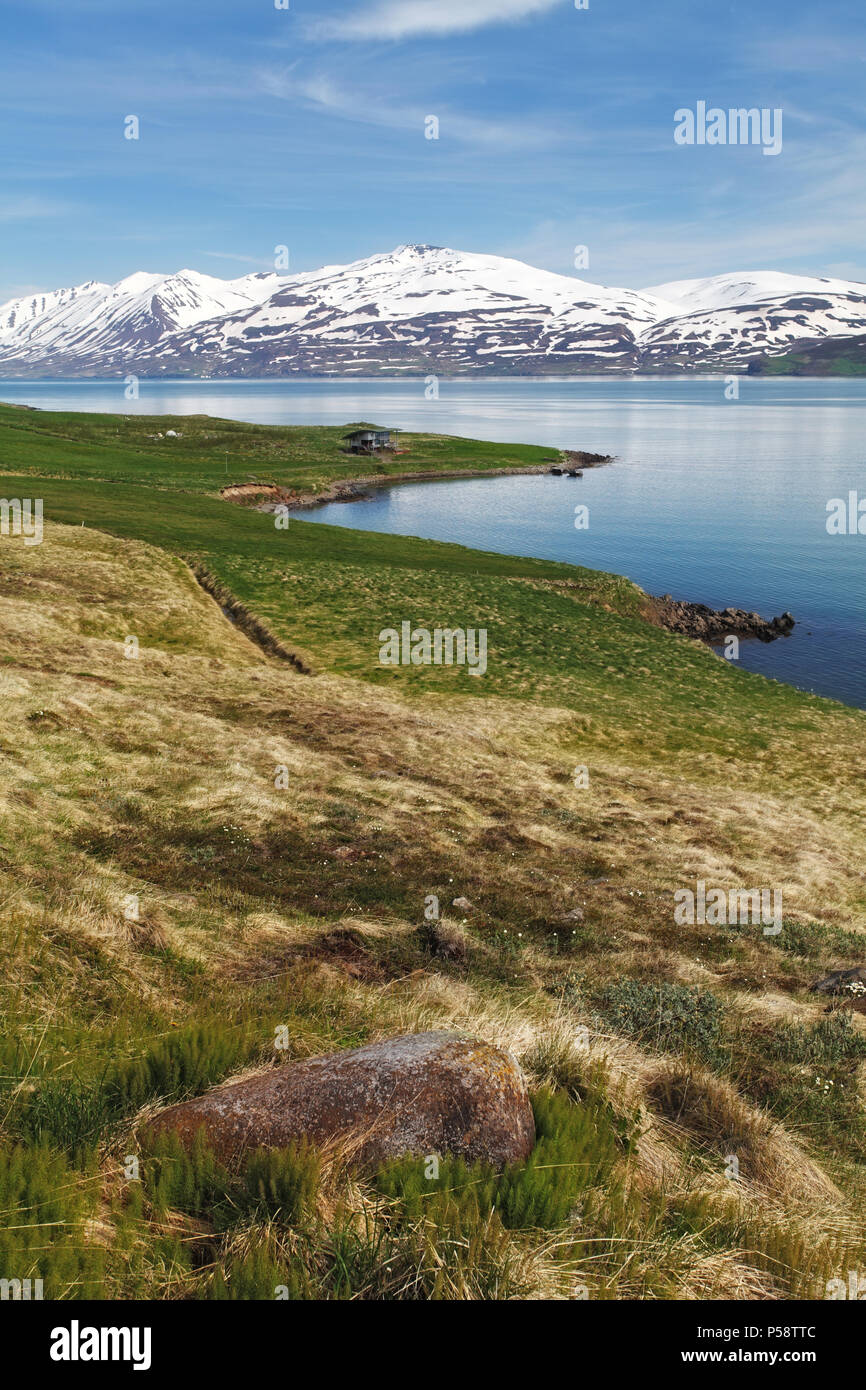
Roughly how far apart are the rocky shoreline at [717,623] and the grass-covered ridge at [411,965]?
18.5 metres

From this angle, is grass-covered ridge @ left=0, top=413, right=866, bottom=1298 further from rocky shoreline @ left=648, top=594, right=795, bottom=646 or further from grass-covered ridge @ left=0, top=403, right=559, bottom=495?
grass-covered ridge @ left=0, top=403, right=559, bottom=495

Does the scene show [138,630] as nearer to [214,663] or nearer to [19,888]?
[214,663]

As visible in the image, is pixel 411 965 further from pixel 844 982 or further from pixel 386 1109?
pixel 844 982

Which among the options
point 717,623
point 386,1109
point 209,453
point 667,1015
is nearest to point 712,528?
point 717,623

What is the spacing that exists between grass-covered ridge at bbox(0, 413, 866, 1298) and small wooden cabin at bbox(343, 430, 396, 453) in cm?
10815

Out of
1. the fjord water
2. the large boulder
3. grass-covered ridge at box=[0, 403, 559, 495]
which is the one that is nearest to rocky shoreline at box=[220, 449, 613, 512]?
grass-covered ridge at box=[0, 403, 559, 495]

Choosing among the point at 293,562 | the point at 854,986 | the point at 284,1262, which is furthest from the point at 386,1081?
the point at 293,562

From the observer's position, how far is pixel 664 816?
22438mm

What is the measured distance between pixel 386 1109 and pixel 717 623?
51.8m

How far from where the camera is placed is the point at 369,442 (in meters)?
135

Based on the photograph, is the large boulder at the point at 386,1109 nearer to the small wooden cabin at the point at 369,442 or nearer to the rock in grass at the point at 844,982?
the rock in grass at the point at 844,982

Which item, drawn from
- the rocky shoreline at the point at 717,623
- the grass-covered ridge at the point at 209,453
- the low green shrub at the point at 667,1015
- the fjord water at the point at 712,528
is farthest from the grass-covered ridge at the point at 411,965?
the grass-covered ridge at the point at 209,453

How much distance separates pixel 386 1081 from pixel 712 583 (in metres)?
64.5

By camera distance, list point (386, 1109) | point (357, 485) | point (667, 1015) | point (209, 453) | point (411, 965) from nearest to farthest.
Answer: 1. point (386, 1109)
2. point (667, 1015)
3. point (411, 965)
4. point (357, 485)
5. point (209, 453)
